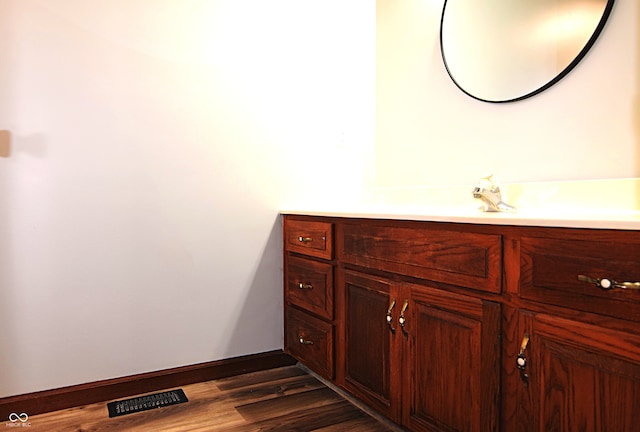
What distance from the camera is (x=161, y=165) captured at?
6.76ft

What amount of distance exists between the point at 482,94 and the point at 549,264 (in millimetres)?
954

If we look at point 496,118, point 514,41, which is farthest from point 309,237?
point 514,41

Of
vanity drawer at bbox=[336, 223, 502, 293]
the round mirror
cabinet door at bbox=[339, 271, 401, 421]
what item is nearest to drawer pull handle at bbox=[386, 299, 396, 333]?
cabinet door at bbox=[339, 271, 401, 421]

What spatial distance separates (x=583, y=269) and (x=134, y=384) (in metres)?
1.74

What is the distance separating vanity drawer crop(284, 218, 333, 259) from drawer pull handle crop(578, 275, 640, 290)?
3.29 ft

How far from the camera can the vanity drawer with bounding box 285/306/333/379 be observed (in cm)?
192

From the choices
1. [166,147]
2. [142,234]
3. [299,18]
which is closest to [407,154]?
[299,18]

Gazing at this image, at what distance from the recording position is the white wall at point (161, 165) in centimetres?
184

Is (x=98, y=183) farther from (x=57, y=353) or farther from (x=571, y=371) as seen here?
(x=571, y=371)

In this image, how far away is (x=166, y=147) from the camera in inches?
81.4

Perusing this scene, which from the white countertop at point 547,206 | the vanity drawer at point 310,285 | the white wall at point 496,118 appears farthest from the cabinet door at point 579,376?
the vanity drawer at point 310,285

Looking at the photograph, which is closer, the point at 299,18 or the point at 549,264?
the point at 549,264

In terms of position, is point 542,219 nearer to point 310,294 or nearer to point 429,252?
point 429,252

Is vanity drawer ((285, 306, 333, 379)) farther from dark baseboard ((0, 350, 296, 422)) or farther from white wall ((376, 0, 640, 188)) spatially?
white wall ((376, 0, 640, 188))
